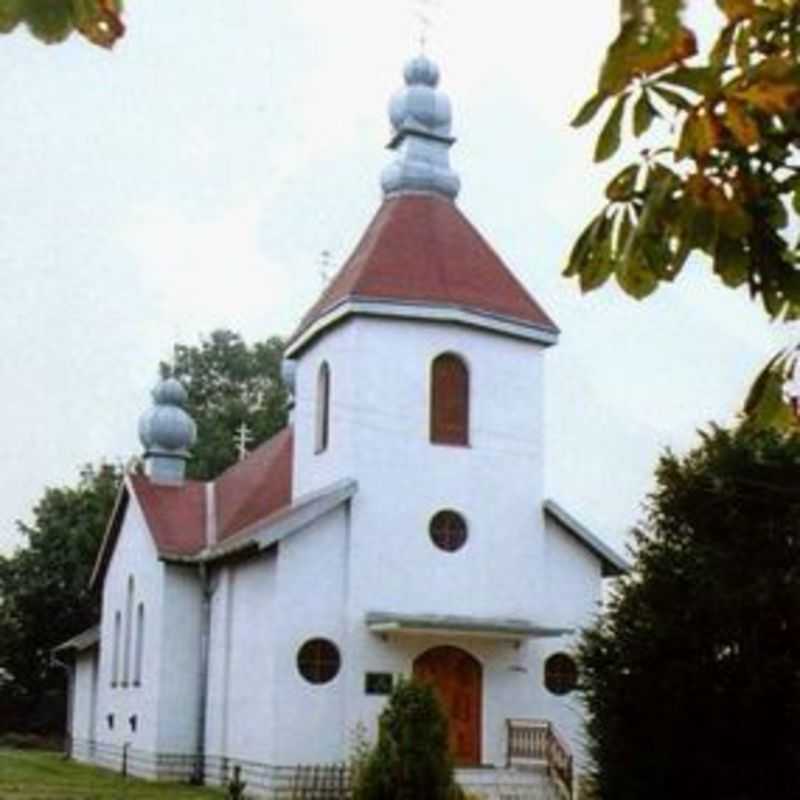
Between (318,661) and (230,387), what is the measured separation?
116ft

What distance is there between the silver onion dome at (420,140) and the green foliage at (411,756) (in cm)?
1285

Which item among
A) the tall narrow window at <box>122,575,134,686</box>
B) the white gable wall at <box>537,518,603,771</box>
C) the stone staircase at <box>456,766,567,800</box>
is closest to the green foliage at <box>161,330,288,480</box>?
the tall narrow window at <box>122,575,134,686</box>

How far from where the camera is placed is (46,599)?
5109cm

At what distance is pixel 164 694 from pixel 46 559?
2351 centimetres

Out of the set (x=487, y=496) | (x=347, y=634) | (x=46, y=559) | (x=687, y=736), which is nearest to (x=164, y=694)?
(x=347, y=634)

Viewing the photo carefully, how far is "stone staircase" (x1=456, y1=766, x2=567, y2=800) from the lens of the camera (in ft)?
79.2

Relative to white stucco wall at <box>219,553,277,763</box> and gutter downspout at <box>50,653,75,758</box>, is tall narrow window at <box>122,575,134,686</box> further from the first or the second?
gutter downspout at <box>50,653,75,758</box>

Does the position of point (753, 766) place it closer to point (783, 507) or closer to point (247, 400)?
point (783, 507)

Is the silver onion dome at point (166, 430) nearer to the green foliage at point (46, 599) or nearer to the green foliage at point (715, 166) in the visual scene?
the green foliage at point (46, 599)

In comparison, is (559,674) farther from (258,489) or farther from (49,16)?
(49,16)

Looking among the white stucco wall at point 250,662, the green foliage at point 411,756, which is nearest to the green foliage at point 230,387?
the white stucco wall at point 250,662

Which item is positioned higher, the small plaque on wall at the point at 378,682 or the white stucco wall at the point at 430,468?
the white stucco wall at the point at 430,468

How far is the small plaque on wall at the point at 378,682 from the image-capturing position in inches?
986

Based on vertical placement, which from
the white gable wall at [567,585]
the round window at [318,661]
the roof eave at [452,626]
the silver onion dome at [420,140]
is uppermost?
the silver onion dome at [420,140]
